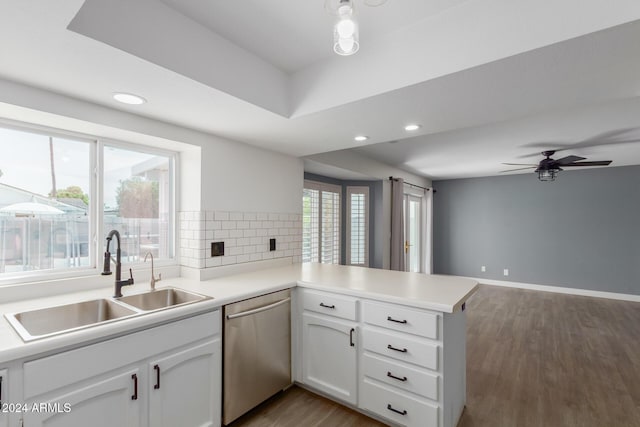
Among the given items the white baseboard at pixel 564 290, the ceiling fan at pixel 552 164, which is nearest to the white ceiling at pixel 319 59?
the ceiling fan at pixel 552 164

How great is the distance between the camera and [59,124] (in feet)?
6.10

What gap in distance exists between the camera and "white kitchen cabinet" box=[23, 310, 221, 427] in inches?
47.7

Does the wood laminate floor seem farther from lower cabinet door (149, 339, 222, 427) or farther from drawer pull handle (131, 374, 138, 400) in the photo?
drawer pull handle (131, 374, 138, 400)

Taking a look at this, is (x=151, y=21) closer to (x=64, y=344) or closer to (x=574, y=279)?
(x=64, y=344)

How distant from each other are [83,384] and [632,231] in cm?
747

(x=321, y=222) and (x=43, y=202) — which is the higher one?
(x=43, y=202)

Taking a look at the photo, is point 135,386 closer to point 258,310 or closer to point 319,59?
point 258,310

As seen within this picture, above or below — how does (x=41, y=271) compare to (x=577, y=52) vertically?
below

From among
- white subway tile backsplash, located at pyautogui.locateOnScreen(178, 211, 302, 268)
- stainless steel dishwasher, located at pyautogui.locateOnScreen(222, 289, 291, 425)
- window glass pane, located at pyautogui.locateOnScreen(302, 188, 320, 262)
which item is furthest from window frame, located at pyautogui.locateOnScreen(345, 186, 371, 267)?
stainless steel dishwasher, located at pyautogui.locateOnScreen(222, 289, 291, 425)

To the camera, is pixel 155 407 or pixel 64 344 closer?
pixel 64 344

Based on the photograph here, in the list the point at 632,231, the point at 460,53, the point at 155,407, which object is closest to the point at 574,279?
the point at 632,231

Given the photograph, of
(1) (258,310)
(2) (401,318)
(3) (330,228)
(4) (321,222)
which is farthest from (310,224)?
(2) (401,318)

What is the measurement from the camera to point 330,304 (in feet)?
7.00

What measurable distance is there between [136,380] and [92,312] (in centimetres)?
60
